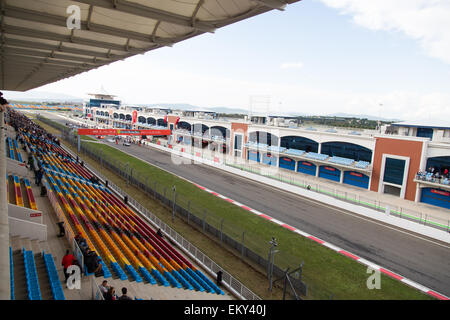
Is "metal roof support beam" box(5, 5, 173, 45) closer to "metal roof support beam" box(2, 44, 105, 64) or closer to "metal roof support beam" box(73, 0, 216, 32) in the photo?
"metal roof support beam" box(73, 0, 216, 32)

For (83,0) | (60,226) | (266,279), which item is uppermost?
(83,0)

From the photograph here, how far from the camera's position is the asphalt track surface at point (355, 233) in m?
15.4

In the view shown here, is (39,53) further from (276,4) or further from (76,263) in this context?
(276,4)

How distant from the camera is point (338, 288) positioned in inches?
518

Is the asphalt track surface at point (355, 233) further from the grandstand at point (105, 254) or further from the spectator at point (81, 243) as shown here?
the spectator at point (81, 243)

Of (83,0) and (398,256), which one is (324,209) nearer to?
(398,256)

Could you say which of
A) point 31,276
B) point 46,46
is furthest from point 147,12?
point 31,276

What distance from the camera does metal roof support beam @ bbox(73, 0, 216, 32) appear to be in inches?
227

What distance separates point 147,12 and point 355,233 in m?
19.4

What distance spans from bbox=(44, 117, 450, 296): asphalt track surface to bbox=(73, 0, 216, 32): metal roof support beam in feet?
51.9

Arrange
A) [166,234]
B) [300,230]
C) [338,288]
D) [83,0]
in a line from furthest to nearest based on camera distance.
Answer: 1. [300,230]
2. [166,234]
3. [338,288]
4. [83,0]

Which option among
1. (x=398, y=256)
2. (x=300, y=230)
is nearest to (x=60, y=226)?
(x=300, y=230)
